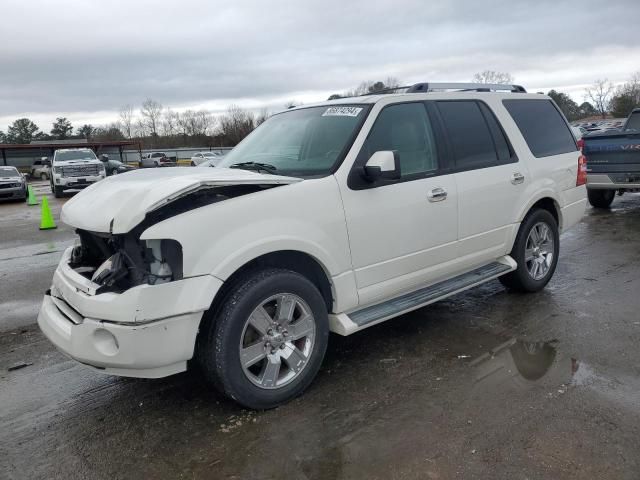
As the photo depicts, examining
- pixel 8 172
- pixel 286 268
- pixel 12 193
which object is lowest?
pixel 286 268

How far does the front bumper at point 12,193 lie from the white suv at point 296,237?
64.9 feet

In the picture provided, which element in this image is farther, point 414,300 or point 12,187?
point 12,187

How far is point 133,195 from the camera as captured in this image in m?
3.06

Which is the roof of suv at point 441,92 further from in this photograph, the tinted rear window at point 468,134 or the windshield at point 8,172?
the windshield at point 8,172

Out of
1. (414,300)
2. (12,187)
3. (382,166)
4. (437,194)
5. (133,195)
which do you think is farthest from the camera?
(12,187)

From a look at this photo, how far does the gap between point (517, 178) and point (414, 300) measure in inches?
69.0

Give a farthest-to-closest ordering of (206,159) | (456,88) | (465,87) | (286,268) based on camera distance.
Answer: (206,159) → (465,87) → (456,88) → (286,268)

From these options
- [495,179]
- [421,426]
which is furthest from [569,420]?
[495,179]

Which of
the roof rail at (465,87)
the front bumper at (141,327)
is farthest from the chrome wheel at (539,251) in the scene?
the front bumper at (141,327)

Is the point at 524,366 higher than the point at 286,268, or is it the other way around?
the point at 286,268

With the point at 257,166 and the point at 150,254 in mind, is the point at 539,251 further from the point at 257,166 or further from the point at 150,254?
the point at 150,254

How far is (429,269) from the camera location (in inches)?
167

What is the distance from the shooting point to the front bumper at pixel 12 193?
20906 millimetres

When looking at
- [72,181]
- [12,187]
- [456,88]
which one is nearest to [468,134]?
[456,88]
